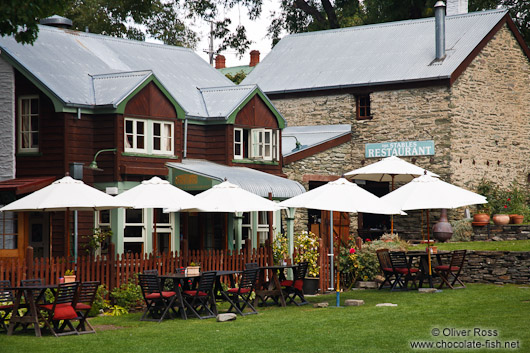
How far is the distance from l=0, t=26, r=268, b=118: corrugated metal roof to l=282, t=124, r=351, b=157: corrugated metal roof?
3.07 metres

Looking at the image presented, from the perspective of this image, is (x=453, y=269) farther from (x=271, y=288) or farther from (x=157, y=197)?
(x=157, y=197)

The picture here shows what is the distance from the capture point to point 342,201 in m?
16.6

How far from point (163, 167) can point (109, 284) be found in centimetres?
Result: 599

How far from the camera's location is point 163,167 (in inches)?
874

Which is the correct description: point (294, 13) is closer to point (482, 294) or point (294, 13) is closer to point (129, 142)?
point (129, 142)

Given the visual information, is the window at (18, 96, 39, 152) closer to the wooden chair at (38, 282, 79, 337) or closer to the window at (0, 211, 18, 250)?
the window at (0, 211, 18, 250)

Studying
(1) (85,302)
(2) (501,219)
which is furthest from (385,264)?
(2) (501,219)

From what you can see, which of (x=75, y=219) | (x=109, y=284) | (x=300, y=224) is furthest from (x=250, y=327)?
(x=300, y=224)

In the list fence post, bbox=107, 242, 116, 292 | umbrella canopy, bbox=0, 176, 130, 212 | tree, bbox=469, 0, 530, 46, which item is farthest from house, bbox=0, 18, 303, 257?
tree, bbox=469, 0, 530, 46

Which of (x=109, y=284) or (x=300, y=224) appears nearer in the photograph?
(x=109, y=284)

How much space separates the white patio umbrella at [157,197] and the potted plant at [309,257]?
9.98 ft

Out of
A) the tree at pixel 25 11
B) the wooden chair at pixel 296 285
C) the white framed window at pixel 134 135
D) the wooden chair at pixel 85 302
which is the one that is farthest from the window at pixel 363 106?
the wooden chair at pixel 85 302

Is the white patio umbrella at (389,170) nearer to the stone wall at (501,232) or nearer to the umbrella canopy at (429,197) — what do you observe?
the stone wall at (501,232)

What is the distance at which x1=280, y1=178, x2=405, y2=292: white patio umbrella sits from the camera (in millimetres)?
16438
